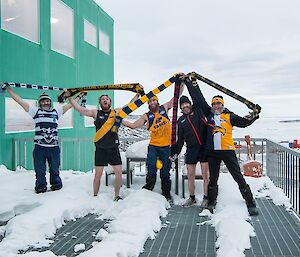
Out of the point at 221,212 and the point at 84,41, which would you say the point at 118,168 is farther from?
the point at 84,41

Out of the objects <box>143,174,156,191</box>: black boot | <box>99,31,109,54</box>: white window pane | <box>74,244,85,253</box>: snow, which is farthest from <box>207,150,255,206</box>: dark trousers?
<box>99,31,109,54</box>: white window pane

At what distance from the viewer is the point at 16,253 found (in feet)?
12.9

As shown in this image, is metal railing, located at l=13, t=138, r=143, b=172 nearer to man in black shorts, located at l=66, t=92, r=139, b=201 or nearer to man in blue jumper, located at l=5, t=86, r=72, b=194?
man in blue jumper, located at l=5, t=86, r=72, b=194

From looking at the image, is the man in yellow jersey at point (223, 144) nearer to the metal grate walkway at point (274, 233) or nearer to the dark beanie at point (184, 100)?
the metal grate walkway at point (274, 233)

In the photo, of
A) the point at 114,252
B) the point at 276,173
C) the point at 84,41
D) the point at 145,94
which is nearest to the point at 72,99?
the point at 145,94

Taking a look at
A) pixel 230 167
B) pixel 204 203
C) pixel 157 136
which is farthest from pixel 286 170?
pixel 157 136

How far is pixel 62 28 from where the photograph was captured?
12.0 m

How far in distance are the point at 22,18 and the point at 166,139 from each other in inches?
215

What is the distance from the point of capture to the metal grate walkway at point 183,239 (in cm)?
402

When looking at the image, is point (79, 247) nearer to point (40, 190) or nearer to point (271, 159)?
point (40, 190)

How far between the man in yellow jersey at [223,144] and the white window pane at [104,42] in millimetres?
11196

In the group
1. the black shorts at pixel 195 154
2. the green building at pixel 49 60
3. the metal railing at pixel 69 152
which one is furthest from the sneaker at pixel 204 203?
the green building at pixel 49 60

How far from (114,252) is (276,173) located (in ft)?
15.2

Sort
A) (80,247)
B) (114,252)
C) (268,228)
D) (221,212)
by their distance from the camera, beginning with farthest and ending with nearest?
(221,212) < (268,228) < (80,247) < (114,252)
